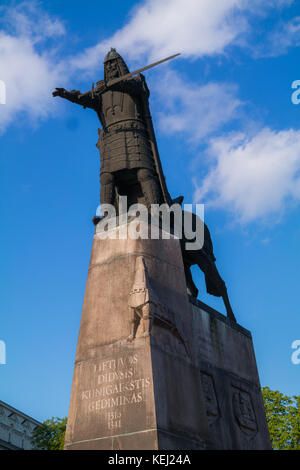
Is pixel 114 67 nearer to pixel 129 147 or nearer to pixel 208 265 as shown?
pixel 129 147

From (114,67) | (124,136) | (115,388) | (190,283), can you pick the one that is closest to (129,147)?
(124,136)

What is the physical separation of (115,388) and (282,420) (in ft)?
71.2

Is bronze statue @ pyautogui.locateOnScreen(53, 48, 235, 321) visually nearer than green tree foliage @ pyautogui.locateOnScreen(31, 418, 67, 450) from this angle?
Yes

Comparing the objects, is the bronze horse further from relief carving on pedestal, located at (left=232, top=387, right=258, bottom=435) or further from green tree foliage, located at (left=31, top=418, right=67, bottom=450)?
green tree foliage, located at (left=31, top=418, right=67, bottom=450)

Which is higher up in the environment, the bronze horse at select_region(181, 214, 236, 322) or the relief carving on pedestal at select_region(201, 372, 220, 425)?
the bronze horse at select_region(181, 214, 236, 322)

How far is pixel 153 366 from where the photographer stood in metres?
7.68

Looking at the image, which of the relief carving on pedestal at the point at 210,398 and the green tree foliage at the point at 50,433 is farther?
A: the green tree foliage at the point at 50,433

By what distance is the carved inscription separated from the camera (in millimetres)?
7512

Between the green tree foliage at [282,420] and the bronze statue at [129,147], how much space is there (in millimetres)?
16814

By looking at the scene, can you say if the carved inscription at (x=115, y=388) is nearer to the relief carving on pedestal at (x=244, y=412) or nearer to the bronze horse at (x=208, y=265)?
the relief carving on pedestal at (x=244, y=412)

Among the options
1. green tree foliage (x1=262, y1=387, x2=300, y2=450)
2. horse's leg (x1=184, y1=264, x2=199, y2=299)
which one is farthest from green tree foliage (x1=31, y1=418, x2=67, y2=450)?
horse's leg (x1=184, y1=264, x2=199, y2=299)

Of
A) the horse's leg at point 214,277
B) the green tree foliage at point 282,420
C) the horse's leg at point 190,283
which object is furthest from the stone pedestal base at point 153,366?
the green tree foliage at point 282,420

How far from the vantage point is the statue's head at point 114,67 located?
12.6 meters

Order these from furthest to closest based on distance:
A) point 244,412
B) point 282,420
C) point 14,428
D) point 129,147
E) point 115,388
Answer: point 14,428 < point 282,420 < point 129,147 < point 244,412 < point 115,388
